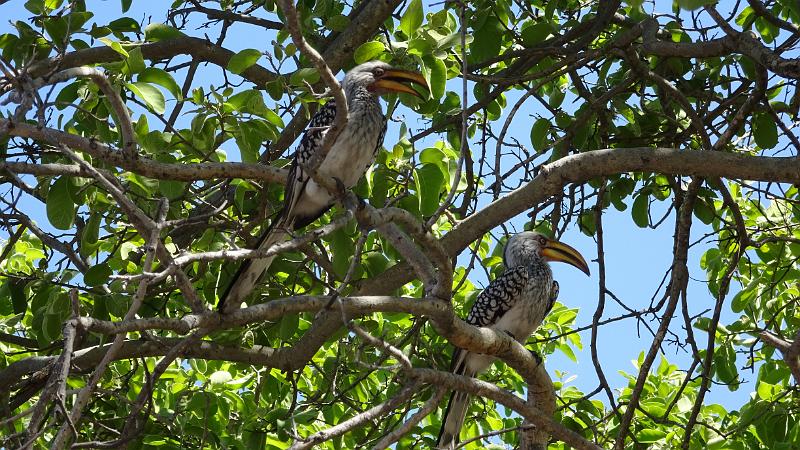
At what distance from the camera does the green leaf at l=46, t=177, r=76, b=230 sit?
382 centimetres

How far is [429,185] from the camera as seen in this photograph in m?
4.10

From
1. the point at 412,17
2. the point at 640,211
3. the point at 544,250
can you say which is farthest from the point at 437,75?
the point at 544,250

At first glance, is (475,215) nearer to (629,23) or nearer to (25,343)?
(629,23)

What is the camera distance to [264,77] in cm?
482

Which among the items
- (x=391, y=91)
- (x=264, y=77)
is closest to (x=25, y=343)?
(x=264, y=77)

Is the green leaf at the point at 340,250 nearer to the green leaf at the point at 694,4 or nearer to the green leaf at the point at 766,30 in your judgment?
the green leaf at the point at 694,4

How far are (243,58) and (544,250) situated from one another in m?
2.76

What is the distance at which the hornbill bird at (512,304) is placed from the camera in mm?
4707

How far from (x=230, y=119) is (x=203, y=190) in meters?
0.51

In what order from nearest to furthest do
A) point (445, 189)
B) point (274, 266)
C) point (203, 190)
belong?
point (203, 190) → point (274, 266) → point (445, 189)

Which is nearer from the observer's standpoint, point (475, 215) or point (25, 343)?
point (475, 215)

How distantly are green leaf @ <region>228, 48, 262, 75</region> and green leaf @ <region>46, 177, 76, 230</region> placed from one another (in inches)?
31.1

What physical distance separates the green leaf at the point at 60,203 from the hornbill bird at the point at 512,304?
193 cm

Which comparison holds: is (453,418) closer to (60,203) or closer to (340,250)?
(340,250)
